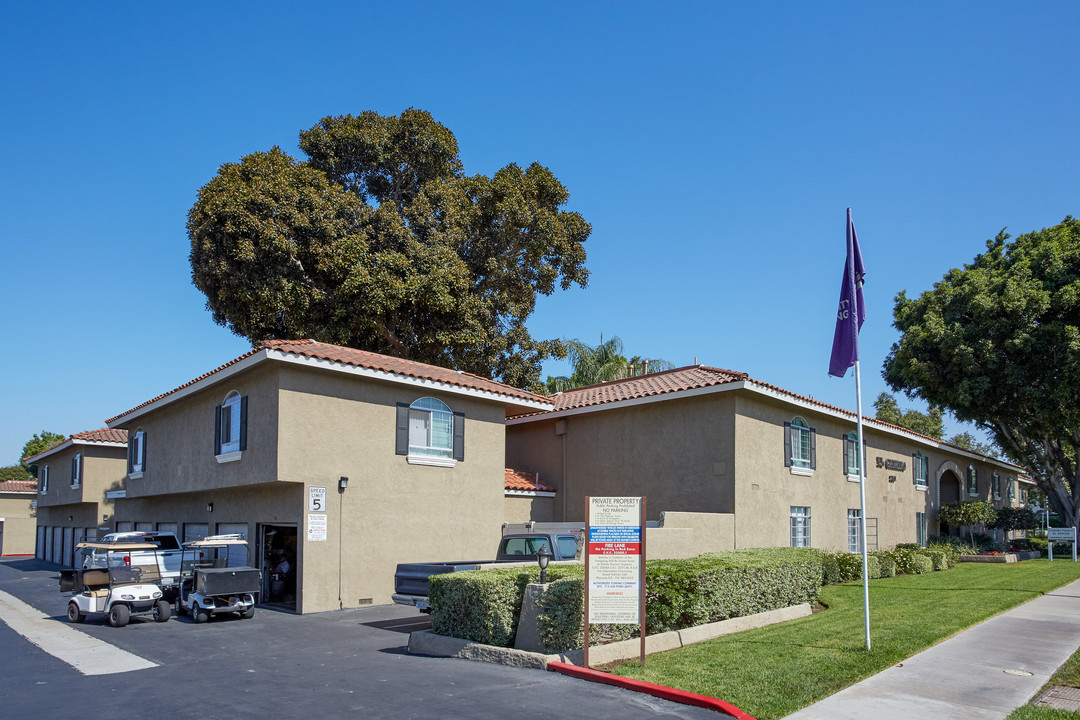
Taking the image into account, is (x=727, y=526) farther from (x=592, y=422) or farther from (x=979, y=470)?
(x=979, y=470)

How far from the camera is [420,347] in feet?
100

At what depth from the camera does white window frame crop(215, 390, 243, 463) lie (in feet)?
60.4

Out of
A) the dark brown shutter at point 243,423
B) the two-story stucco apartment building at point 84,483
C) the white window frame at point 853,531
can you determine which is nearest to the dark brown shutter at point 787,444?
the white window frame at point 853,531

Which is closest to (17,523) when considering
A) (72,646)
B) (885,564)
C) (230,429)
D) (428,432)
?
(230,429)

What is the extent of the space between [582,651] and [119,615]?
9.79m

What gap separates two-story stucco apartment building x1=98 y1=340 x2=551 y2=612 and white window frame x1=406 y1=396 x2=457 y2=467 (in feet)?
0.09

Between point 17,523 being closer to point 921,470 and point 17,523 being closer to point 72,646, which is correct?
point 72,646

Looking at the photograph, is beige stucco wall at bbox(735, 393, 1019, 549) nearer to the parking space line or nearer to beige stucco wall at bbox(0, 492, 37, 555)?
the parking space line

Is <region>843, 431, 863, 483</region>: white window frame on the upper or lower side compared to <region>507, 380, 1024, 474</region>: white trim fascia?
lower

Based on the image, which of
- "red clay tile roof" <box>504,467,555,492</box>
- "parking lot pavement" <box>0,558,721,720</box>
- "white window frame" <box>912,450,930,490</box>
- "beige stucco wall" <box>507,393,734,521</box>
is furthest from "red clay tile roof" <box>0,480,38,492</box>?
"white window frame" <box>912,450,930,490</box>

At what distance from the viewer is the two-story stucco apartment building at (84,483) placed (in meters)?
33.4

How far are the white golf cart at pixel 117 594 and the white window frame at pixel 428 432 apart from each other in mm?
5963

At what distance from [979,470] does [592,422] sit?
25469mm

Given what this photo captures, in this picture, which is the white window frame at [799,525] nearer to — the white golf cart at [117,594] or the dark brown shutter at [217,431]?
the dark brown shutter at [217,431]
